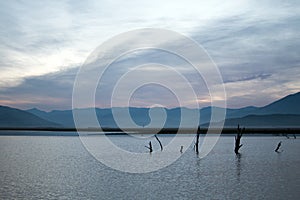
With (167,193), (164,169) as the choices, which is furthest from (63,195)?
Result: (164,169)

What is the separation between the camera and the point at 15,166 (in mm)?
41250

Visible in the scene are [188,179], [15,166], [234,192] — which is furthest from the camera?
[15,166]

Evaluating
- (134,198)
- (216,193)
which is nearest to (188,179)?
(216,193)

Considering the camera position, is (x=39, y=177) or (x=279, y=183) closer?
(x=279, y=183)

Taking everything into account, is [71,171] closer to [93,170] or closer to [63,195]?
[93,170]

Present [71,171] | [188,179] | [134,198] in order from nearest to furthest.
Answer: [134,198]
[188,179]
[71,171]

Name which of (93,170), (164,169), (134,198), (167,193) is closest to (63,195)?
(134,198)

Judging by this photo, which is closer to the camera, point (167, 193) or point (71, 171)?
point (167, 193)

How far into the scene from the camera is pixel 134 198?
80.0 feet

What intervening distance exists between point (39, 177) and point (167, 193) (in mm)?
13132

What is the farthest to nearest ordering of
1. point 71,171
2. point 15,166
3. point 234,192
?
point 15,166, point 71,171, point 234,192

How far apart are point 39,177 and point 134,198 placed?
489 inches

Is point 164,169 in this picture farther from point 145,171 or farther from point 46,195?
point 46,195

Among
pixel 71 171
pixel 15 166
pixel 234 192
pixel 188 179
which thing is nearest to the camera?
pixel 234 192
